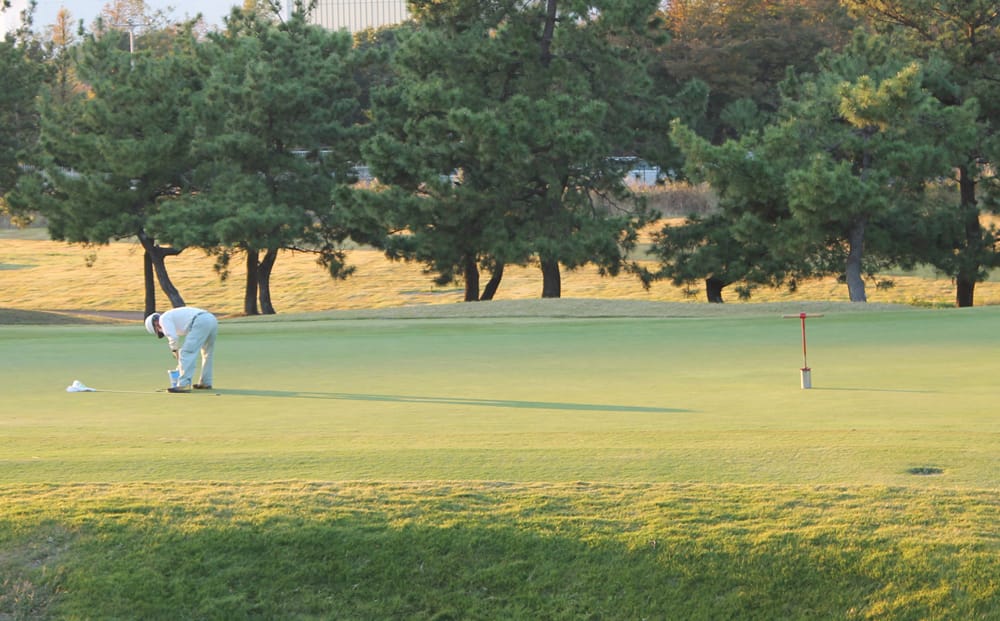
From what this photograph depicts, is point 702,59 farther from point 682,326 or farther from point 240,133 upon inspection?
point 682,326

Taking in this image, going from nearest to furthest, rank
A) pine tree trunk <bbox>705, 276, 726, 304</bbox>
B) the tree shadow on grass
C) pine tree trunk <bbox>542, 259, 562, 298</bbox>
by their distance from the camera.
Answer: the tree shadow on grass, pine tree trunk <bbox>542, 259, 562, 298</bbox>, pine tree trunk <bbox>705, 276, 726, 304</bbox>

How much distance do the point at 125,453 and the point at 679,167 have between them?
32.0 metres

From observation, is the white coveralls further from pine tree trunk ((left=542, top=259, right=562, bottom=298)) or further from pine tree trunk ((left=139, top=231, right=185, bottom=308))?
pine tree trunk ((left=139, top=231, right=185, bottom=308))

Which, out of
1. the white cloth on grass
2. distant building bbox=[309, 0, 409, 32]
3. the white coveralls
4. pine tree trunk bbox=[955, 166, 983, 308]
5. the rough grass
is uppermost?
distant building bbox=[309, 0, 409, 32]

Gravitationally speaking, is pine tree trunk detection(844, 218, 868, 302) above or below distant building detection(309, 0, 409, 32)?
below

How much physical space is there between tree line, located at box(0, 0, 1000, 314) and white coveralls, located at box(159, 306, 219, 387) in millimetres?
20870

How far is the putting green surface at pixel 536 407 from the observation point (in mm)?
8430

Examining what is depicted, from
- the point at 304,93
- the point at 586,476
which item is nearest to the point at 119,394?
the point at 586,476

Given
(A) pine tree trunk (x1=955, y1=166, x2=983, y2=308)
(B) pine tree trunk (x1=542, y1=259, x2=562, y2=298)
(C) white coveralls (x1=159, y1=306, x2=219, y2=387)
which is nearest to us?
(C) white coveralls (x1=159, y1=306, x2=219, y2=387)

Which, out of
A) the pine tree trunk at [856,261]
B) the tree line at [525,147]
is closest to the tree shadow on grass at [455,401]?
the tree line at [525,147]

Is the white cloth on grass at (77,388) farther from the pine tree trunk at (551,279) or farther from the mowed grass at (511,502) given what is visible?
the pine tree trunk at (551,279)

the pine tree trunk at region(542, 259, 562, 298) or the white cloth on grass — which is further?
the pine tree trunk at region(542, 259, 562, 298)

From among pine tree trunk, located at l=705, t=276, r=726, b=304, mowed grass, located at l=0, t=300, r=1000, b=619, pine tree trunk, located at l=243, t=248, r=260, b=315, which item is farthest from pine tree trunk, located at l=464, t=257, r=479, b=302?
mowed grass, located at l=0, t=300, r=1000, b=619

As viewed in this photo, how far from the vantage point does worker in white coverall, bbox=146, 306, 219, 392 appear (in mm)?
13680
